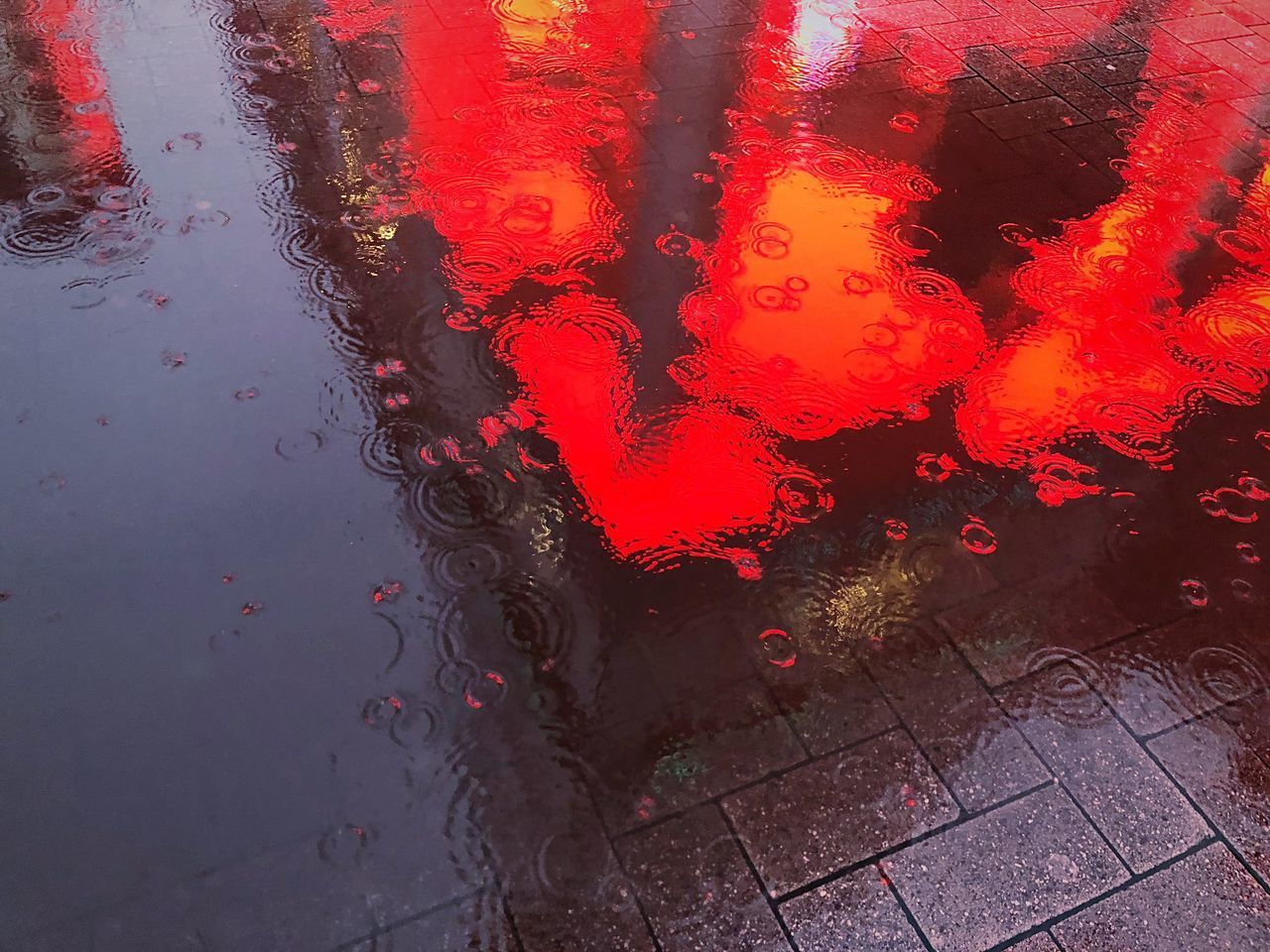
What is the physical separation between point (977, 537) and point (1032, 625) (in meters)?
0.23

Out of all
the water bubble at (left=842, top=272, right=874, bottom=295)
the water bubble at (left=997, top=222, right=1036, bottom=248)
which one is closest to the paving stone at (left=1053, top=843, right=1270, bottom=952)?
the water bubble at (left=842, top=272, right=874, bottom=295)

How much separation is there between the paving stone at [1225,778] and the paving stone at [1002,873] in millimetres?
234

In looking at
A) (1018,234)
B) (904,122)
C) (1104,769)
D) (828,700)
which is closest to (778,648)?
(828,700)

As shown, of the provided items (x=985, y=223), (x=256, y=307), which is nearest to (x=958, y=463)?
(x=985, y=223)

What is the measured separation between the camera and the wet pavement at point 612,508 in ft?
5.15

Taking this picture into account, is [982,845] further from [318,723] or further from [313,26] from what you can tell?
[313,26]

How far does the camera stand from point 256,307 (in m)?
2.40

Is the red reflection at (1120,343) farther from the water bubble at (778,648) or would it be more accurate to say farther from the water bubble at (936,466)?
the water bubble at (778,648)

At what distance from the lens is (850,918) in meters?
1.53

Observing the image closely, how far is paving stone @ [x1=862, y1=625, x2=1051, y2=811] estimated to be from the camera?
67.1 inches

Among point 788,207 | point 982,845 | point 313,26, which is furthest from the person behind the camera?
point 313,26

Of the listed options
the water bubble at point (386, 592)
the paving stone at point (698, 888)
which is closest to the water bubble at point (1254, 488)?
the paving stone at point (698, 888)

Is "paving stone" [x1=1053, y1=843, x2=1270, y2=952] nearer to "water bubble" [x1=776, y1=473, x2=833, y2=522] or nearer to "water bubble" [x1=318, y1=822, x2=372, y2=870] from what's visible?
"water bubble" [x1=776, y1=473, x2=833, y2=522]

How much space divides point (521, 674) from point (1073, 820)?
3.41ft
